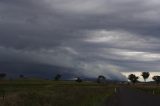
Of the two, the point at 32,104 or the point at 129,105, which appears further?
the point at 129,105

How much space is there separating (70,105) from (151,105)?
621 centimetres

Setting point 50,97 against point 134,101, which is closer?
point 50,97

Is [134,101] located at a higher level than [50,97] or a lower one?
lower

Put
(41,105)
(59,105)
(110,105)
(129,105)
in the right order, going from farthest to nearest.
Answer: (110,105)
(129,105)
(59,105)
(41,105)

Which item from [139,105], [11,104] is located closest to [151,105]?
[139,105]

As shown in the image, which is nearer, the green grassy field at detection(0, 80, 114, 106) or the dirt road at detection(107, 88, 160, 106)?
the green grassy field at detection(0, 80, 114, 106)

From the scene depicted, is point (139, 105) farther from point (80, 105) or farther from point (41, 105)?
point (41, 105)

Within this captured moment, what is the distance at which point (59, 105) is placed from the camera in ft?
93.6

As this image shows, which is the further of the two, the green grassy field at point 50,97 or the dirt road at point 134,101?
the dirt road at point 134,101

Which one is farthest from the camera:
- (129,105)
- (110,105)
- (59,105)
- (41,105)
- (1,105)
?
(110,105)

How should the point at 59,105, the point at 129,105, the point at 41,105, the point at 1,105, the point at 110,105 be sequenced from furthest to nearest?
the point at 110,105
the point at 129,105
the point at 59,105
the point at 41,105
the point at 1,105

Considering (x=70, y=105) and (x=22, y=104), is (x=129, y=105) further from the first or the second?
(x=22, y=104)

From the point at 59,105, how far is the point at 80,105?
237cm

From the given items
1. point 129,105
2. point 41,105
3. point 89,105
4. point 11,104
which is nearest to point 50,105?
point 41,105
